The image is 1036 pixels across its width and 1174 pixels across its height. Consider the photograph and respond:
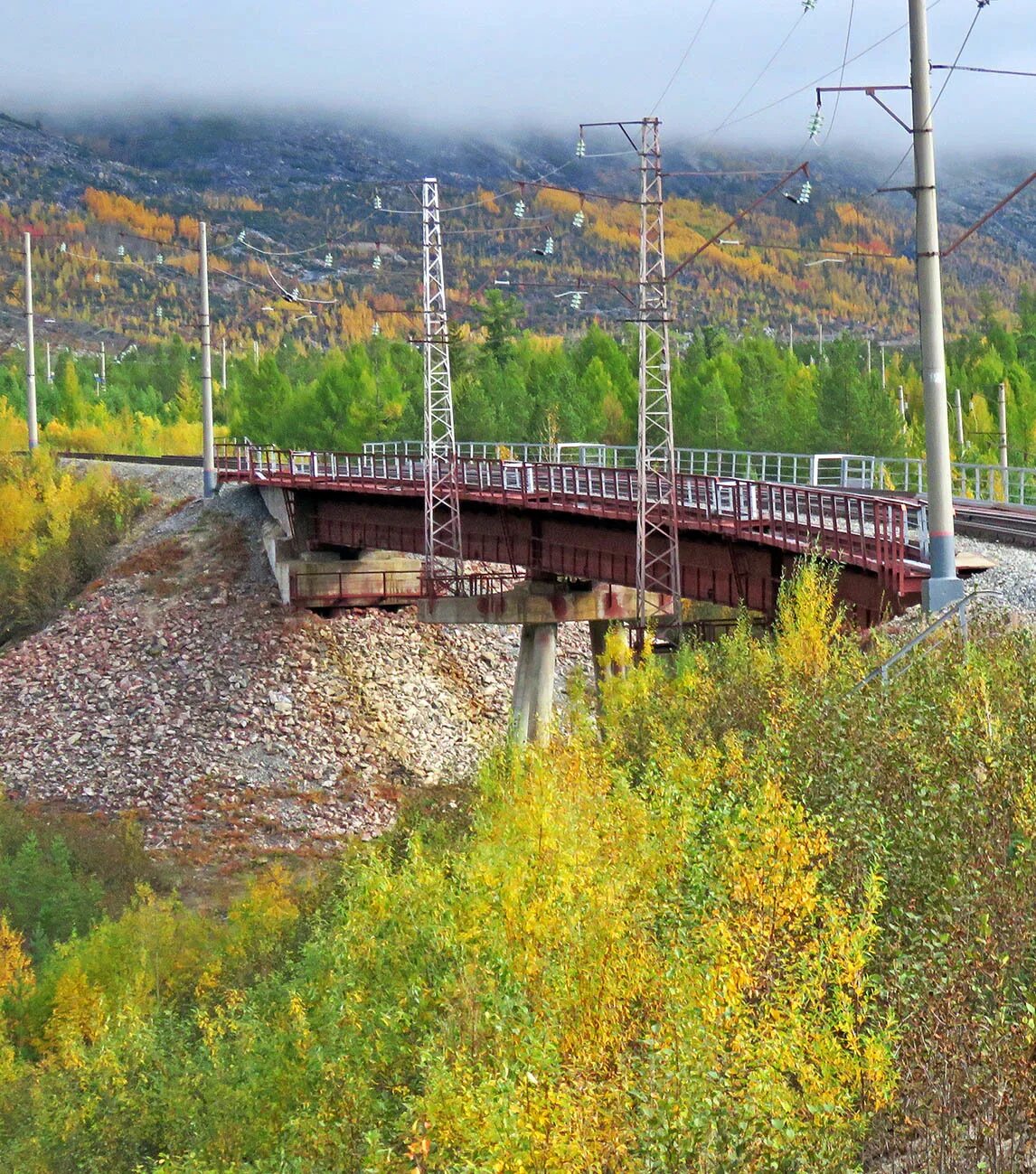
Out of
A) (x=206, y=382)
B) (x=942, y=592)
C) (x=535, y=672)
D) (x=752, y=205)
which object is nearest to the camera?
(x=942, y=592)

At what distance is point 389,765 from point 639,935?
4248 cm

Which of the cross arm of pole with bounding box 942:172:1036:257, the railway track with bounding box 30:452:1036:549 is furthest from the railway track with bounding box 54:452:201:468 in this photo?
the cross arm of pole with bounding box 942:172:1036:257

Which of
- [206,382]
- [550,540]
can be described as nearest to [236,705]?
[550,540]

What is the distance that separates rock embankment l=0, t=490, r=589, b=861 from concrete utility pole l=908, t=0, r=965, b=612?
3151 centimetres

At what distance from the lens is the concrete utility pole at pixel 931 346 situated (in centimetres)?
2198

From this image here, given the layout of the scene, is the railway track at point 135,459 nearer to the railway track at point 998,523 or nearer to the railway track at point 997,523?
the railway track at point 997,523

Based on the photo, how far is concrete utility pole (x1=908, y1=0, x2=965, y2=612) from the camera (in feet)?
72.1

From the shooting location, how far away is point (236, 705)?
57.9m

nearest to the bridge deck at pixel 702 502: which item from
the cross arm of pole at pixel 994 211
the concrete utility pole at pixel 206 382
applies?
the concrete utility pole at pixel 206 382

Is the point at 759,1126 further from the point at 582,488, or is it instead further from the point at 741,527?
the point at 582,488

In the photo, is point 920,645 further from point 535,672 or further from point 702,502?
point 535,672

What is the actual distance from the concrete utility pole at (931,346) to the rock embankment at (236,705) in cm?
3151

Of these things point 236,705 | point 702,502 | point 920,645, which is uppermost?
point 702,502

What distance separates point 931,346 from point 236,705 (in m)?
39.4
